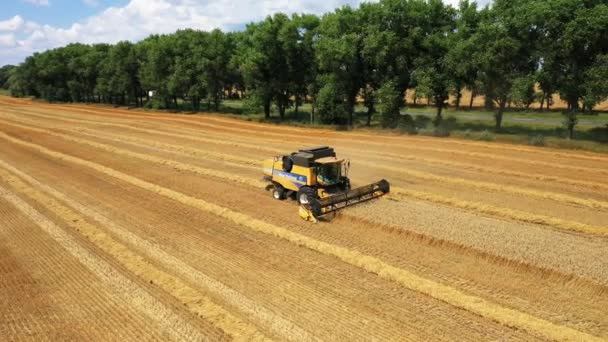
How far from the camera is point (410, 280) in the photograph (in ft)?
42.8

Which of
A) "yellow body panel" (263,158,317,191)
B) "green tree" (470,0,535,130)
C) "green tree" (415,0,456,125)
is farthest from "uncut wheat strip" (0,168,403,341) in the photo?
"green tree" (415,0,456,125)

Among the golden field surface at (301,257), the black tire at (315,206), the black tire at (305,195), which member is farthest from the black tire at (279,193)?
the black tire at (315,206)

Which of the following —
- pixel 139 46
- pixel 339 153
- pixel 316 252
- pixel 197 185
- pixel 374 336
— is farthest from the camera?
pixel 139 46

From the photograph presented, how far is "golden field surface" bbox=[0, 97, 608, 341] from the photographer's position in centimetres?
1110

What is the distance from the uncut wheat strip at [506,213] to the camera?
55.8 feet

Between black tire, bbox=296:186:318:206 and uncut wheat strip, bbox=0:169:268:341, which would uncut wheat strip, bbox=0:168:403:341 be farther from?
black tire, bbox=296:186:318:206

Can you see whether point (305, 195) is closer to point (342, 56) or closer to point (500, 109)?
point (500, 109)

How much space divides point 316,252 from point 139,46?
77.6 m

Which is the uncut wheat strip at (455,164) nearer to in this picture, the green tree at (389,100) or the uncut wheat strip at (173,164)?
the uncut wheat strip at (173,164)

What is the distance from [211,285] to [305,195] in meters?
7.11

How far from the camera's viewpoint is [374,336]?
34.6 ft

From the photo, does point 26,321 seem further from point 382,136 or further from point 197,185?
point 382,136

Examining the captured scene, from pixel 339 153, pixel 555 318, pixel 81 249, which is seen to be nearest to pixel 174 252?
pixel 81 249

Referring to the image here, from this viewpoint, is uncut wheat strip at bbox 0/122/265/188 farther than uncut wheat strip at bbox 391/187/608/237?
Yes
